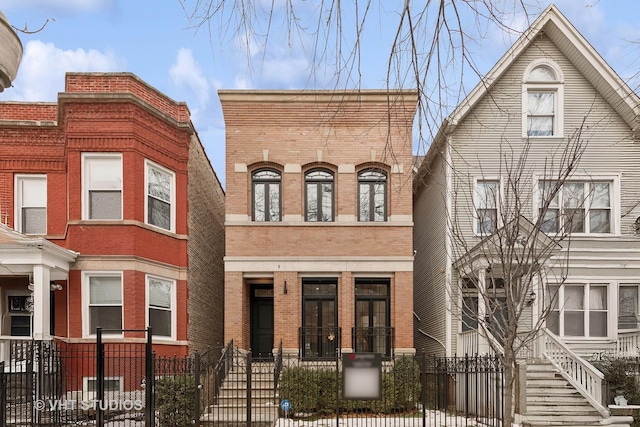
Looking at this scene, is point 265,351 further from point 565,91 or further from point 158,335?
point 565,91

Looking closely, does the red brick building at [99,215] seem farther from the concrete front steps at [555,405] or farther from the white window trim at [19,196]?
the concrete front steps at [555,405]

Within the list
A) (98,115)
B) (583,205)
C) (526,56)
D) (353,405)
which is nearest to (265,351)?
(353,405)

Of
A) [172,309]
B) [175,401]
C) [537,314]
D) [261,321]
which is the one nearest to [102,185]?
[172,309]

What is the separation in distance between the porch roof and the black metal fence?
2086 millimetres

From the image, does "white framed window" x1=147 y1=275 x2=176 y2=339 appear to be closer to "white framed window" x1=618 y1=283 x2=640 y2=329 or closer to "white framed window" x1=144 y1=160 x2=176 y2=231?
"white framed window" x1=144 y1=160 x2=176 y2=231

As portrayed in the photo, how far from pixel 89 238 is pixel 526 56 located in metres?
14.6

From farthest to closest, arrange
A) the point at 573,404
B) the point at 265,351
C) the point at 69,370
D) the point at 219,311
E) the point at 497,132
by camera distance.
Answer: the point at 219,311
the point at 265,351
the point at 497,132
the point at 69,370
the point at 573,404

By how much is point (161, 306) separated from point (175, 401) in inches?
177

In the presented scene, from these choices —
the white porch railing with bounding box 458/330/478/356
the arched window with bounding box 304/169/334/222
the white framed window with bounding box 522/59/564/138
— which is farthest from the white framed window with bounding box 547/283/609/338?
the arched window with bounding box 304/169/334/222

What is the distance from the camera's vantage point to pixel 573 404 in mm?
15109

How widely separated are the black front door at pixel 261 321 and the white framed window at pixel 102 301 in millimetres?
5076

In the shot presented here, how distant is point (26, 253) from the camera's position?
1591 cm

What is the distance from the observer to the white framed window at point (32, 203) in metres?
19.0

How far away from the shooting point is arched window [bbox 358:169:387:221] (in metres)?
19.2
